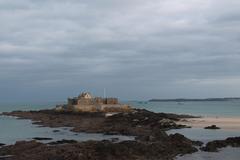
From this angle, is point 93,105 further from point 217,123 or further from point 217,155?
point 217,155

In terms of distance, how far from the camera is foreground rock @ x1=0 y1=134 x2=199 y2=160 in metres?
24.0

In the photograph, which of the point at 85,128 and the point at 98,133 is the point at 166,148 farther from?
the point at 85,128

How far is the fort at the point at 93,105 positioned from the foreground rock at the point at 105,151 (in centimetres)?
4737

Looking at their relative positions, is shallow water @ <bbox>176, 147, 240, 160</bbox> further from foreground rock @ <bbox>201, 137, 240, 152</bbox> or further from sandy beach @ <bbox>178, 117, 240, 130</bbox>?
sandy beach @ <bbox>178, 117, 240, 130</bbox>

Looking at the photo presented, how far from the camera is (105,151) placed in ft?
80.5

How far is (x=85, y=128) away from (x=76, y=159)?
86.4 ft

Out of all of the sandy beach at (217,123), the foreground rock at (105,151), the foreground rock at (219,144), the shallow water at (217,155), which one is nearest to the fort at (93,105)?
the sandy beach at (217,123)

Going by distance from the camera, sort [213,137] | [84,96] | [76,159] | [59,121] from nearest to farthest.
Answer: [76,159] < [213,137] < [59,121] < [84,96]

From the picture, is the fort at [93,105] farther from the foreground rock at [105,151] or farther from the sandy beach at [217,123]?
the foreground rock at [105,151]

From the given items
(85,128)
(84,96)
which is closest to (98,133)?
A: (85,128)

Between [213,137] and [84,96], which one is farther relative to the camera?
[84,96]

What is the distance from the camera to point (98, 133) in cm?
4416

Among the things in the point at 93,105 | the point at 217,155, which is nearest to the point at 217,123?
the point at 217,155

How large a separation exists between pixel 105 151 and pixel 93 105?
54.2 meters
